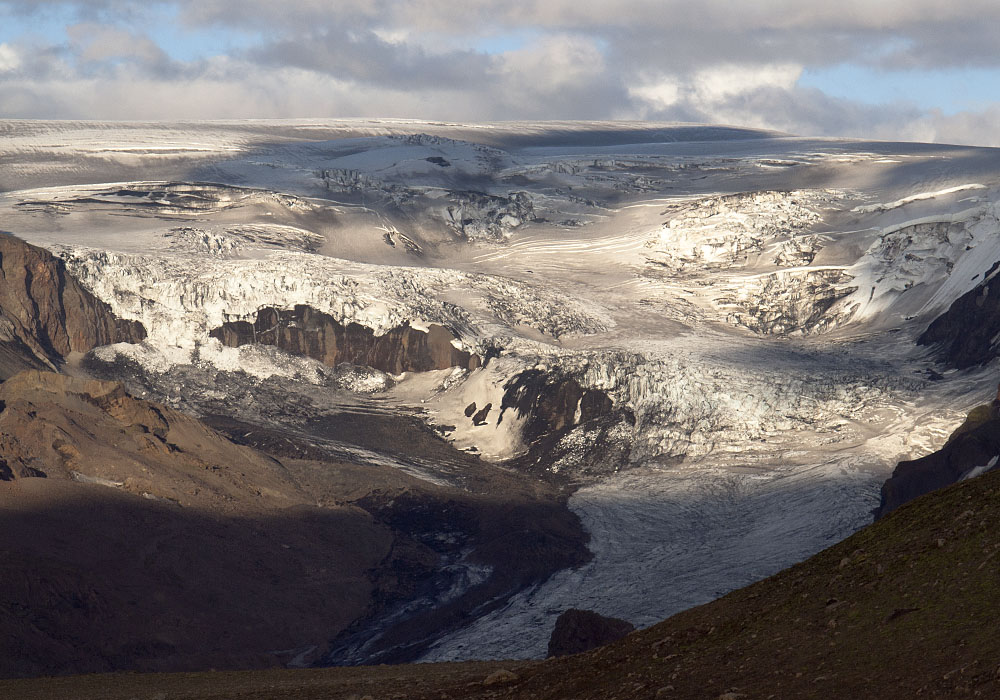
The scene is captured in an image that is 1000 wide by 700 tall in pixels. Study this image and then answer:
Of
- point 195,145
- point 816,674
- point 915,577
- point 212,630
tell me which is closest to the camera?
point 816,674

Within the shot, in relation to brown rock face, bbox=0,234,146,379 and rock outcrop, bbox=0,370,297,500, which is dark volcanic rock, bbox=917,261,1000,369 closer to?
rock outcrop, bbox=0,370,297,500

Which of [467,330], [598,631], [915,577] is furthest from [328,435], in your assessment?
[915,577]

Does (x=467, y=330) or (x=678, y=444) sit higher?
(x=467, y=330)

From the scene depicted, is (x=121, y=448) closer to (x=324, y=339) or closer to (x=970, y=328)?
(x=324, y=339)

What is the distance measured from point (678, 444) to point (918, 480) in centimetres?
2037

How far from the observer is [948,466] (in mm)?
59312

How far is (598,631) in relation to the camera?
37094 millimetres

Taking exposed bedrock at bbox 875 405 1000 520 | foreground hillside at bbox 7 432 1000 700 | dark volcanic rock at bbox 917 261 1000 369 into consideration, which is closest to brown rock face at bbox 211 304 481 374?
dark volcanic rock at bbox 917 261 1000 369

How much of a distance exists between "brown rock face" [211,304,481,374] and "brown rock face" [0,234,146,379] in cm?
830

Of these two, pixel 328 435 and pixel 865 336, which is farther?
pixel 865 336

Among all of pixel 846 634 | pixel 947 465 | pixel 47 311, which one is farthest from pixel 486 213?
pixel 846 634

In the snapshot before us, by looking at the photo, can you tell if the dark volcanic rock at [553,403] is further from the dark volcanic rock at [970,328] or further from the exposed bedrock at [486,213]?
the exposed bedrock at [486,213]

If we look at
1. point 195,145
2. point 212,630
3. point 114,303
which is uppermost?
point 195,145

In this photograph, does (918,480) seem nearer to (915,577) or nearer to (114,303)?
(915,577)
